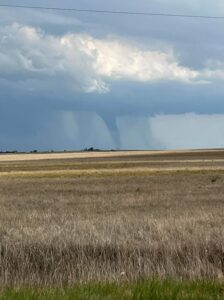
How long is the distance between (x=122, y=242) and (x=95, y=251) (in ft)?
2.28

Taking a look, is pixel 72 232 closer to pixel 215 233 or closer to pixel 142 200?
pixel 215 233

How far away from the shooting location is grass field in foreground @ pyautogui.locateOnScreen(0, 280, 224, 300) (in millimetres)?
8203

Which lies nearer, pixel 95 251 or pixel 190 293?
pixel 190 293

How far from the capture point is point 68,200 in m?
32.7

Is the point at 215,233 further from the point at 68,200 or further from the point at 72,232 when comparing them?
the point at 68,200

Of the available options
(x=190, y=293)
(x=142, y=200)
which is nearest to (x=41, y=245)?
(x=190, y=293)

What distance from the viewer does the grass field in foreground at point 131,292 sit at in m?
8.20

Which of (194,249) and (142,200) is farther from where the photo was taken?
(142,200)

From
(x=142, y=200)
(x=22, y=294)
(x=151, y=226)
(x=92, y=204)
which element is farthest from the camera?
(x=142, y=200)

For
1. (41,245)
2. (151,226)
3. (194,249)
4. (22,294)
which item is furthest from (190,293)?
(151,226)

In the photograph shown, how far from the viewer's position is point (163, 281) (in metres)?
9.45

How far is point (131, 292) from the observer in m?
8.45

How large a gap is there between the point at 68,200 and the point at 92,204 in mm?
3487

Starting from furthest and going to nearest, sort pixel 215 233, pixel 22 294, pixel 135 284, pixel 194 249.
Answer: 1. pixel 215 233
2. pixel 194 249
3. pixel 135 284
4. pixel 22 294
